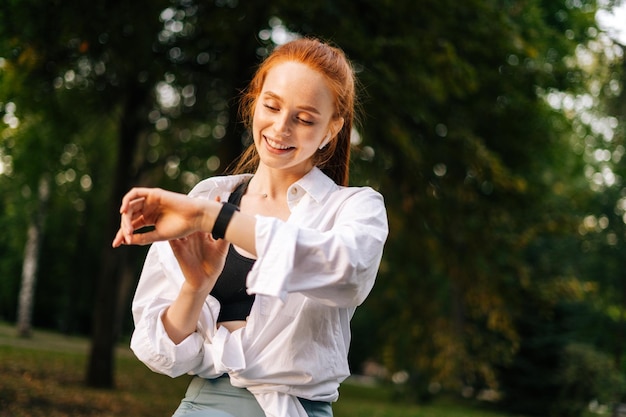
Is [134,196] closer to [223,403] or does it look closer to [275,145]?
[275,145]

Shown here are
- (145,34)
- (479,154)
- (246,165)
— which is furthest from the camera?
(479,154)

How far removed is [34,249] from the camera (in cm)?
2161

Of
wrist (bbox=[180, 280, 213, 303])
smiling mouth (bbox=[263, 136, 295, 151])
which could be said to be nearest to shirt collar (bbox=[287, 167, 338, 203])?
smiling mouth (bbox=[263, 136, 295, 151])

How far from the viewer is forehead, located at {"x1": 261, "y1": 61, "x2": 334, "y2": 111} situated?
6.59ft

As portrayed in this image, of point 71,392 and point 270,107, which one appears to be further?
point 71,392

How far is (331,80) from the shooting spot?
2.04 m

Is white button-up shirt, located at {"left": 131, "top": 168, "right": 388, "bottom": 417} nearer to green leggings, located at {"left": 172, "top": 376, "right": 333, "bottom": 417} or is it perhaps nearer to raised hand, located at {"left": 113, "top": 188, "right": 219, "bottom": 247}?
green leggings, located at {"left": 172, "top": 376, "right": 333, "bottom": 417}

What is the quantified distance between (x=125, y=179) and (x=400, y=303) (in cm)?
509

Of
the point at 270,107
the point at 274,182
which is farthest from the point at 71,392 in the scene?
the point at 270,107

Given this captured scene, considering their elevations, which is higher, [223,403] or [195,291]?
[195,291]

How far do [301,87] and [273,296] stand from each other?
1.89 feet

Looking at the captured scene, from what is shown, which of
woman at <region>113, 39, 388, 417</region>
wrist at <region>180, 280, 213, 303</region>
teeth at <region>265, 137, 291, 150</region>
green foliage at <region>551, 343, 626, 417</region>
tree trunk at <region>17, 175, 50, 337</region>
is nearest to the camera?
woman at <region>113, 39, 388, 417</region>

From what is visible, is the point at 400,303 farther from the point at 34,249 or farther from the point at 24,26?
the point at 34,249

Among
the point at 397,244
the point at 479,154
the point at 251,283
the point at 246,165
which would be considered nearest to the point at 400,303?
the point at 397,244
